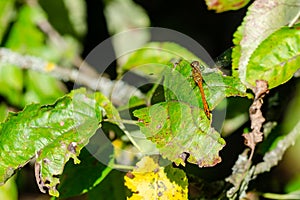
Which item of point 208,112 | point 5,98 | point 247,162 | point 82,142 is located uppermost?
point 208,112

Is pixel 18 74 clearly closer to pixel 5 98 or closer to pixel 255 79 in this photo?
pixel 5 98

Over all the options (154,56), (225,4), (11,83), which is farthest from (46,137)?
(11,83)

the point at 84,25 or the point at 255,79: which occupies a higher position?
the point at 255,79

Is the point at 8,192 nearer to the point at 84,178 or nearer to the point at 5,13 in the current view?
the point at 84,178

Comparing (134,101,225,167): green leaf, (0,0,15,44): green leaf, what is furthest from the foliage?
(0,0,15,44): green leaf

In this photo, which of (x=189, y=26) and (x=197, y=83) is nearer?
(x=197, y=83)

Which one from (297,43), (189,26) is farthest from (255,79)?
(189,26)

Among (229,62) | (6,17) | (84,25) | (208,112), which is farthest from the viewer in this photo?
(84,25)

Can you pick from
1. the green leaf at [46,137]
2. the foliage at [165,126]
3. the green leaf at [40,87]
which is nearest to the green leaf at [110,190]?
the foliage at [165,126]

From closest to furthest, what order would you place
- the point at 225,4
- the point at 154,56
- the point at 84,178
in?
the point at 225,4, the point at 84,178, the point at 154,56
